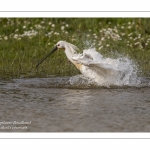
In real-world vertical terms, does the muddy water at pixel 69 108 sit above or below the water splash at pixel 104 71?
below

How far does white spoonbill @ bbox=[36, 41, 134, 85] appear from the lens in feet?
28.2

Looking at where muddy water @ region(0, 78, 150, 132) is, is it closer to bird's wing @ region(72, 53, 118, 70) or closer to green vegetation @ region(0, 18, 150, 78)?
bird's wing @ region(72, 53, 118, 70)

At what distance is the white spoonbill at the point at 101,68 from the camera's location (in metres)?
8.61

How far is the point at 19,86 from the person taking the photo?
894 centimetres

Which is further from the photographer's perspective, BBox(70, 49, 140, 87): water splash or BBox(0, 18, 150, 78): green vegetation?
BBox(0, 18, 150, 78): green vegetation

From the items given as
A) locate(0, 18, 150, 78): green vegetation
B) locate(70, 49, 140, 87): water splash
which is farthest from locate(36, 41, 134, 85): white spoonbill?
locate(0, 18, 150, 78): green vegetation

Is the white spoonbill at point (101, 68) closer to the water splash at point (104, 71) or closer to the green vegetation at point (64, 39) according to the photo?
the water splash at point (104, 71)

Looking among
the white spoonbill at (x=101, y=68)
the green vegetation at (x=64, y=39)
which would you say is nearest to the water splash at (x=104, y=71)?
the white spoonbill at (x=101, y=68)

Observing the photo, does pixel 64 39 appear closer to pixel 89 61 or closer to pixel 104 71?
pixel 104 71

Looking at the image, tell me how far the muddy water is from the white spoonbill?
26 centimetres

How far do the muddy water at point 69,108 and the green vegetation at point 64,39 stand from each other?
5.02 feet

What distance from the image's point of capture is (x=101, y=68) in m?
8.80
